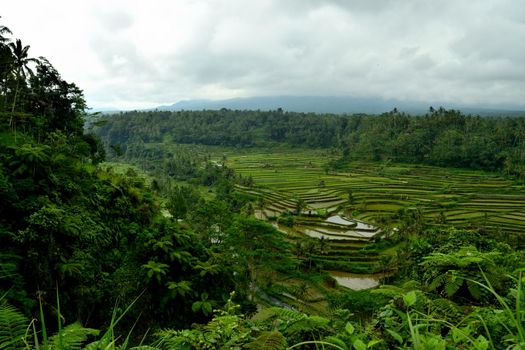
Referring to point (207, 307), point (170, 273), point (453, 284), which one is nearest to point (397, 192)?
point (170, 273)

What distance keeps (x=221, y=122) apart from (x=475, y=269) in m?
112

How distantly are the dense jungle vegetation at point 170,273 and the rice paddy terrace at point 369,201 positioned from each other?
2.11 meters

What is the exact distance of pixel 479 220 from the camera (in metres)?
34.3

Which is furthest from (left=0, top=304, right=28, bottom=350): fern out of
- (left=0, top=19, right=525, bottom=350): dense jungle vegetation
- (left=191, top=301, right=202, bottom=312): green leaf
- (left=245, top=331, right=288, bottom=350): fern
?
(left=191, top=301, right=202, bottom=312): green leaf

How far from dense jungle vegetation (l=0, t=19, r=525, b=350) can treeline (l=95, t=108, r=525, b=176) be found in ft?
111

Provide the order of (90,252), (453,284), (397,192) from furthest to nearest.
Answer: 1. (397,192)
2. (90,252)
3. (453,284)

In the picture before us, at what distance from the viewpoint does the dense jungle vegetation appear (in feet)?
7.75

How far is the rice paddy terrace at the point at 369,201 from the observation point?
Result: 31.0 meters

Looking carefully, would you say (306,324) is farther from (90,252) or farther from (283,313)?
(90,252)

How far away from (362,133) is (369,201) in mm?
48717

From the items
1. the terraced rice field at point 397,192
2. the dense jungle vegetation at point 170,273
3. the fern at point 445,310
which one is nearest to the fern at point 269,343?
the dense jungle vegetation at point 170,273

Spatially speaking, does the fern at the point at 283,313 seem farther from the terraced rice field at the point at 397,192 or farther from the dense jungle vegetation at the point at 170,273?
the terraced rice field at the point at 397,192

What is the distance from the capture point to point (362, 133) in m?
87.9

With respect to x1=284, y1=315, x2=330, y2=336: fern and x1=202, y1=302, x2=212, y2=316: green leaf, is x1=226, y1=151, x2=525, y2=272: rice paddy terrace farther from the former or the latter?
x1=284, y1=315, x2=330, y2=336: fern
